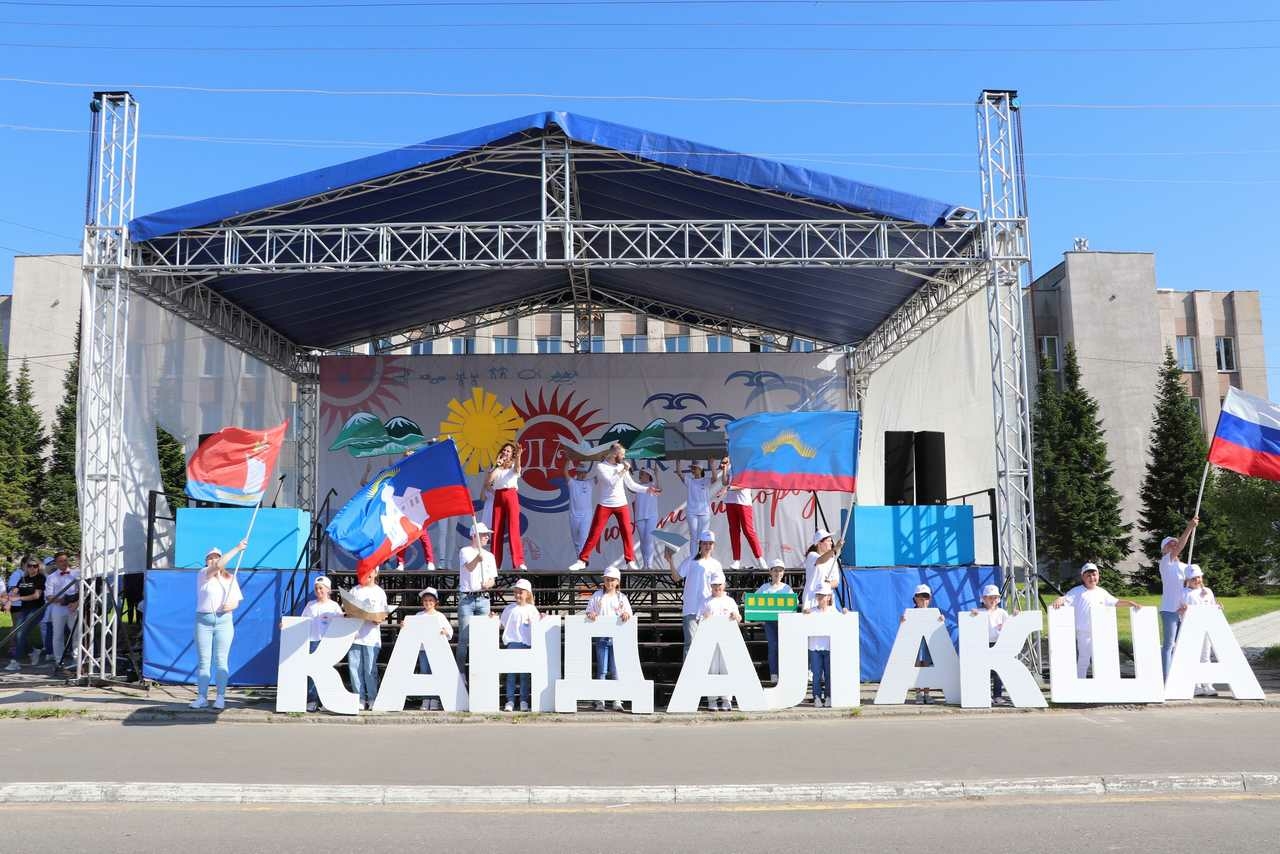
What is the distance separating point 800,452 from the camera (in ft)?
44.6

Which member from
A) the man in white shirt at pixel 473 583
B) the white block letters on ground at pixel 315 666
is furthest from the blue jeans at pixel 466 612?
the white block letters on ground at pixel 315 666

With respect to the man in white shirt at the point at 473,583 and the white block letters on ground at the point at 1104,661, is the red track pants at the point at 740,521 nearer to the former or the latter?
the man in white shirt at the point at 473,583

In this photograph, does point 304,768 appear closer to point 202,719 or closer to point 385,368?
point 202,719

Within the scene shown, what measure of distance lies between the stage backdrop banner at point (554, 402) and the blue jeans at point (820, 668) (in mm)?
9740

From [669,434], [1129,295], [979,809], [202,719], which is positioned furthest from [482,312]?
[1129,295]

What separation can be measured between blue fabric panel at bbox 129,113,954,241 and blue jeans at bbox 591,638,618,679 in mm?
6372

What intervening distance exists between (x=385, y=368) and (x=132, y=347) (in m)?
7.46

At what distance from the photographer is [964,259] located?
14375 millimetres

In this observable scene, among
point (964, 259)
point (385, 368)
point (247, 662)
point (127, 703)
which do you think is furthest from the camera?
point (385, 368)

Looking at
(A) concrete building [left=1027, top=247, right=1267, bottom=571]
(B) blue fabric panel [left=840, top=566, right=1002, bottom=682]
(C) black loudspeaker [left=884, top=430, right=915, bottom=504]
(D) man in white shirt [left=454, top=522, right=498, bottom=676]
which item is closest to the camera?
(D) man in white shirt [left=454, top=522, right=498, bottom=676]

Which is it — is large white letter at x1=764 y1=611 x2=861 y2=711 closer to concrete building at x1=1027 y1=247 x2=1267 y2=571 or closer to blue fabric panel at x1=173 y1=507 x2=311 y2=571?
blue fabric panel at x1=173 y1=507 x2=311 y2=571

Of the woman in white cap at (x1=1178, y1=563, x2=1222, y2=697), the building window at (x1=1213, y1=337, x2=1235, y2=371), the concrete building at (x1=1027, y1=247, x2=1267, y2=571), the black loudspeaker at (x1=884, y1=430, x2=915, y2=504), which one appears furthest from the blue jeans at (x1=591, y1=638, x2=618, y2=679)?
the building window at (x1=1213, y1=337, x2=1235, y2=371)

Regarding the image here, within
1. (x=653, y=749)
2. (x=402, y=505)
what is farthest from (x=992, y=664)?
(x=402, y=505)

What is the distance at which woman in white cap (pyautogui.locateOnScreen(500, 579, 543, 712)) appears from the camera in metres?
11.5
